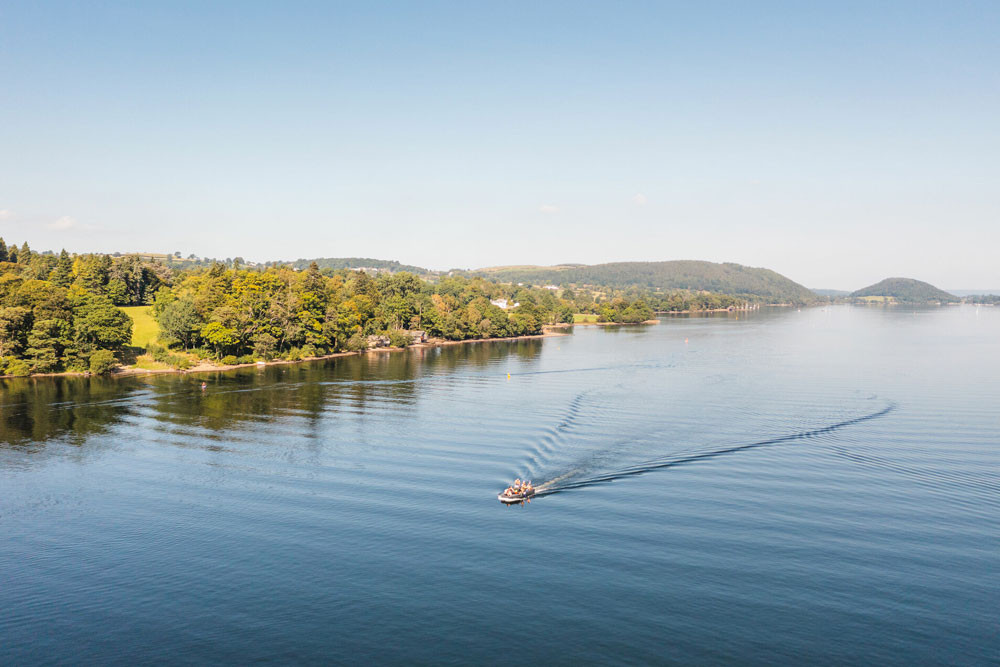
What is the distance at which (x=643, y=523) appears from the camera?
4194 cm

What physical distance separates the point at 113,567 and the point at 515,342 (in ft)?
491

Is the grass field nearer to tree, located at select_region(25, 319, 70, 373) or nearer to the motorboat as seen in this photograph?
tree, located at select_region(25, 319, 70, 373)

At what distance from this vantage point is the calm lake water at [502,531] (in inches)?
1190

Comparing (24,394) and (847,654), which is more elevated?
(24,394)

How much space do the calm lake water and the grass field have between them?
134ft

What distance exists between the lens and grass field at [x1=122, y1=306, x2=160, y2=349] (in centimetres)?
12253

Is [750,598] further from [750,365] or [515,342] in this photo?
[515,342]

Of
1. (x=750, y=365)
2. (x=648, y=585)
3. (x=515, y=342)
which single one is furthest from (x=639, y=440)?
(x=515, y=342)

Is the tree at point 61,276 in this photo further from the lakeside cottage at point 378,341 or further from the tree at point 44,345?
the lakeside cottage at point 378,341

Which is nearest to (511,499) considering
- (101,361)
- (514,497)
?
(514,497)

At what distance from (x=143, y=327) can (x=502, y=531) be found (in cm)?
11822

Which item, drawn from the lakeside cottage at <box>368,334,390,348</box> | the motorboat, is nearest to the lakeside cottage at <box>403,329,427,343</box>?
the lakeside cottage at <box>368,334,390,348</box>

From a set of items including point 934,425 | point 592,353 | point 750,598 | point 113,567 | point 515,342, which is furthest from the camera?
point 515,342

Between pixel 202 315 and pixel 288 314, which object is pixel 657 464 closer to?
pixel 288 314
